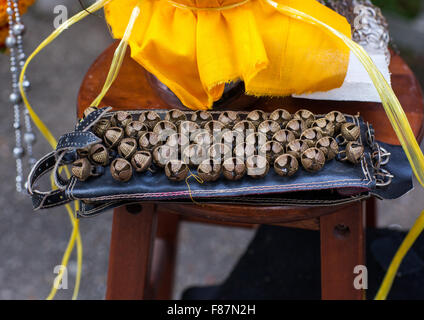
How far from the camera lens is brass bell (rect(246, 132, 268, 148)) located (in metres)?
0.49

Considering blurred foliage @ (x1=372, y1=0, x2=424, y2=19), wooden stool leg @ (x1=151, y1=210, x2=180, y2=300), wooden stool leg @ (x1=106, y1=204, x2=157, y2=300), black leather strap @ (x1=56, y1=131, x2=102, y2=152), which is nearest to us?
black leather strap @ (x1=56, y1=131, x2=102, y2=152)

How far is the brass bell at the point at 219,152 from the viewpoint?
1.54 ft

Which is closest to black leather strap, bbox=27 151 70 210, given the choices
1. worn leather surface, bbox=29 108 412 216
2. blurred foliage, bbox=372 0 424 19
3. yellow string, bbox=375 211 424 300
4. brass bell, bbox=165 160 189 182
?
worn leather surface, bbox=29 108 412 216

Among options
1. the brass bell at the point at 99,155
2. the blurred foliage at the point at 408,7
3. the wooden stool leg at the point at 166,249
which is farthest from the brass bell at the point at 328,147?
the blurred foliage at the point at 408,7

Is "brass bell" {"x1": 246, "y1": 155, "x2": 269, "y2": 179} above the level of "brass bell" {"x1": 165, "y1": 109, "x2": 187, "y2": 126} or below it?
below

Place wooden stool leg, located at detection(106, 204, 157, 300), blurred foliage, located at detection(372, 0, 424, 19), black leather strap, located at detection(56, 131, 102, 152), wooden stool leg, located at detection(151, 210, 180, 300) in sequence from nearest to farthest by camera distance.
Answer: black leather strap, located at detection(56, 131, 102, 152), wooden stool leg, located at detection(106, 204, 157, 300), wooden stool leg, located at detection(151, 210, 180, 300), blurred foliage, located at detection(372, 0, 424, 19)

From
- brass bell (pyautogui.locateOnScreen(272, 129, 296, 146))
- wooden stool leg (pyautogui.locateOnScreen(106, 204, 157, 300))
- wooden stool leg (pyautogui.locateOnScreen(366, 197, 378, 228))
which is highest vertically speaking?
wooden stool leg (pyautogui.locateOnScreen(366, 197, 378, 228))

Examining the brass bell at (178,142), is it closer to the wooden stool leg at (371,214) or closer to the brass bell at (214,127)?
the brass bell at (214,127)

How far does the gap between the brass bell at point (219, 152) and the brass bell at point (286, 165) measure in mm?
47

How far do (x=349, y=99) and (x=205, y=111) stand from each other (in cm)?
18

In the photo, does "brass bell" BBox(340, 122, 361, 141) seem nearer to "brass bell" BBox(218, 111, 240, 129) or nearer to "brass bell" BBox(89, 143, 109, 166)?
"brass bell" BBox(218, 111, 240, 129)

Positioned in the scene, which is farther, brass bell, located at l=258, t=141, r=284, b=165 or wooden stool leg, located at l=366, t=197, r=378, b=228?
wooden stool leg, located at l=366, t=197, r=378, b=228
